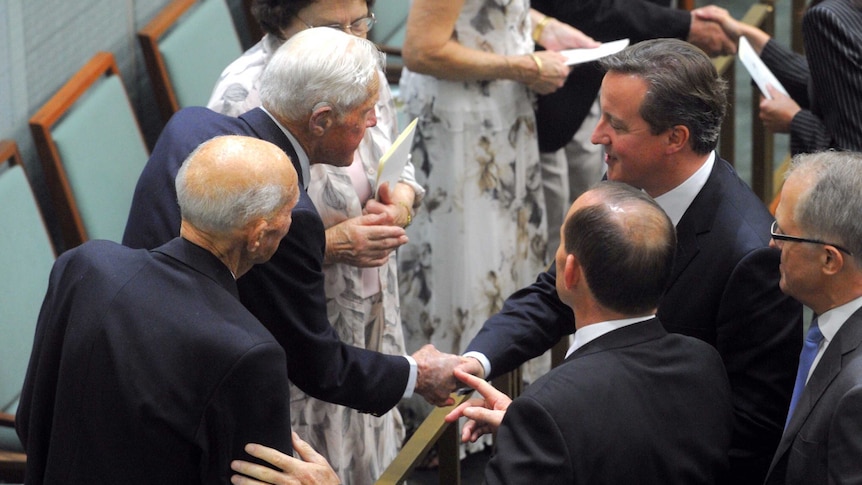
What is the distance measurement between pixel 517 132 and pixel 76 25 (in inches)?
61.5

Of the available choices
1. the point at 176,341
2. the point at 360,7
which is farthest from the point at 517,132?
the point at 176,341

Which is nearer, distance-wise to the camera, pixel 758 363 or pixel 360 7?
pixel 758 363

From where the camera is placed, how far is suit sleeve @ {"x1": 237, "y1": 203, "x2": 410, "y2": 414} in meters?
2.34

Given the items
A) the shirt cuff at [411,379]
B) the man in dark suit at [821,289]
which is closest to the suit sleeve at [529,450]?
the man in dark suit at [821,289]

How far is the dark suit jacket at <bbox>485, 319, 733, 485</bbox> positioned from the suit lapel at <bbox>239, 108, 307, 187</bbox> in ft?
2.53

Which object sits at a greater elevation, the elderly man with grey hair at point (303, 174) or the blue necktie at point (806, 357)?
the elderly man with grey hair at point (303, 174)

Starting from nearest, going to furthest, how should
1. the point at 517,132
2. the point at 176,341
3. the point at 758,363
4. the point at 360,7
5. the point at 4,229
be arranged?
the point at 176,341 → the point at 758,363 → the point at 360,7 → the point at 4,229 → the point at 517,132

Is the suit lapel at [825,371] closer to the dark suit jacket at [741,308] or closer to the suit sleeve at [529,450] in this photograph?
the dark suit jacket at [741,308]

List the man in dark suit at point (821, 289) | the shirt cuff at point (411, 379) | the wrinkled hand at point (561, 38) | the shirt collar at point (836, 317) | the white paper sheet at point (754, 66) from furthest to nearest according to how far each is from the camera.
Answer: the wrinkled hand at point (561, 38), the white paper sheet at point (754, 66), the shirt cuff at point (411, 379), the shirt collar at point (836, 317), the man in dark suit at point (821, 289)

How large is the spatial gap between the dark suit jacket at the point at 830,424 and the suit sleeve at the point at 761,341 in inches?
9.5

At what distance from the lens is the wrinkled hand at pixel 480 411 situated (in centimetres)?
229

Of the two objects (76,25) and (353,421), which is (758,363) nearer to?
(353,421)

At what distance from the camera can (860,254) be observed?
2.06 m

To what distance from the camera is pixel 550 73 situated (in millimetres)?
3699
